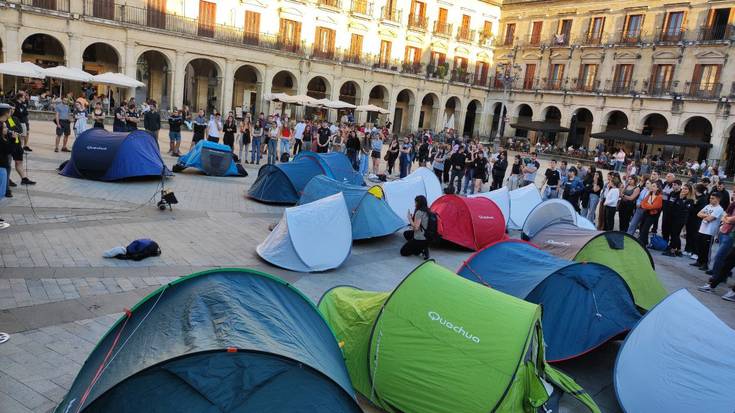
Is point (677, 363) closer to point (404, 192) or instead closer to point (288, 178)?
point (404, 192)

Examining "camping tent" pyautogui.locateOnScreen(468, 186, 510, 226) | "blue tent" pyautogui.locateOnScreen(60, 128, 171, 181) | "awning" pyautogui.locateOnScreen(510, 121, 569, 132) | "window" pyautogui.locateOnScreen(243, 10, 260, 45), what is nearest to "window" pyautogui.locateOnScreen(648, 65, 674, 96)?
"awning" pyautogui.locateOnScreen(510, 121, 569, 132)

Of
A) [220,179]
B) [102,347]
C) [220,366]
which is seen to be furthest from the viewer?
[220,179]

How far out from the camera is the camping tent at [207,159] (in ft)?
45.6

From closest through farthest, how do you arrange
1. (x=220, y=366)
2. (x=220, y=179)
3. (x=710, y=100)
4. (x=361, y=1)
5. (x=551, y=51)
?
(x=220, y=366)
(x=220, y=179)
(x=710, y=100)
(x=361, y=1)
(x=551, y=51)

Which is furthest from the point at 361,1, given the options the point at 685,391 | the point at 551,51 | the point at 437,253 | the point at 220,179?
the point at 685,391

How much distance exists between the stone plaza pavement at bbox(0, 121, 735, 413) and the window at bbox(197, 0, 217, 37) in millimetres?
18647

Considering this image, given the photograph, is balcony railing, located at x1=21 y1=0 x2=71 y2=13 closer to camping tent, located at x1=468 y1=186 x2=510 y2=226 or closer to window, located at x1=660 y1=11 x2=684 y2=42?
camping tent, located at x1=468 y1=186 x2=510 y2=226

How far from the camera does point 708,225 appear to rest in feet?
32.8

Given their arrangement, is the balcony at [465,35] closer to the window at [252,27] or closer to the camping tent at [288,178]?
the window at [252,27]

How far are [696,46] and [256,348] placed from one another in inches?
1432

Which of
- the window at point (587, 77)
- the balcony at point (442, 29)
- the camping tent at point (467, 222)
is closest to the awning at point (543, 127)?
the window at point (587, 77)

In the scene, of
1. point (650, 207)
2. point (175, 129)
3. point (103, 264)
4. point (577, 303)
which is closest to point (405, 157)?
point (175, 129)

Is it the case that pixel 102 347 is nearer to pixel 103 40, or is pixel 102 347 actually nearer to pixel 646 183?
pixel 646 183

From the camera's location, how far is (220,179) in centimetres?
1378
